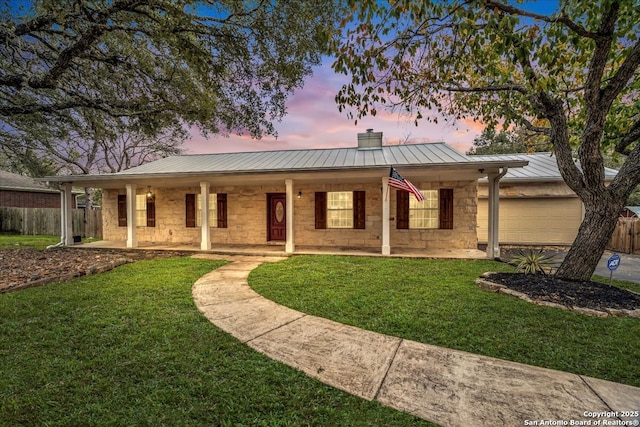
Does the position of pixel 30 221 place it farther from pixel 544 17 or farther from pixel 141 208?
pixel 544 17

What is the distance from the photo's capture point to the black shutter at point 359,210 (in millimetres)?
9742

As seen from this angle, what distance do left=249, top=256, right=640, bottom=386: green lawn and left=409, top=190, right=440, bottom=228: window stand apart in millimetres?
2979

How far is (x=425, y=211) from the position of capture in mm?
9500

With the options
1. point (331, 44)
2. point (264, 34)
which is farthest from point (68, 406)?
point (264, 34)

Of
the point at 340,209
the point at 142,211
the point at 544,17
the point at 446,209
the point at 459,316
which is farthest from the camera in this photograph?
the point at 142,211

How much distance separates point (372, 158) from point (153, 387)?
844cm

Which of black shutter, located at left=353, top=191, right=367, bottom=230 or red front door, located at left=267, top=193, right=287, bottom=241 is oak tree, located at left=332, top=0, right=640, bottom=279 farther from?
red front door, located at left=267, top=193, right=287, bottom=241

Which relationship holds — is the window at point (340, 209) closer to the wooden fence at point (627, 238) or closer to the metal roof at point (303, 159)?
the metal roof at point (303, 159)

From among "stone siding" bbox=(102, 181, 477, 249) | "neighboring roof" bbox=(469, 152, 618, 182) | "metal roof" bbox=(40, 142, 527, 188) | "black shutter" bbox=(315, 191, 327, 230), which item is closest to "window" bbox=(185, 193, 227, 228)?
"stone siding" bbox=(102, 181, 477, 249)

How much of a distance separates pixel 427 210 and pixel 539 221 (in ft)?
15.8

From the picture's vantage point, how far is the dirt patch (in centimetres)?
566

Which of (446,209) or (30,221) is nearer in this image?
(446,209)

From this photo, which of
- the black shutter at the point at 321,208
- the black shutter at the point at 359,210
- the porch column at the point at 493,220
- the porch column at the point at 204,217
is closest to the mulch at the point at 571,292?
the porch column at the point at 493,220

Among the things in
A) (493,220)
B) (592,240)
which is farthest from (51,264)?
(592,240)
